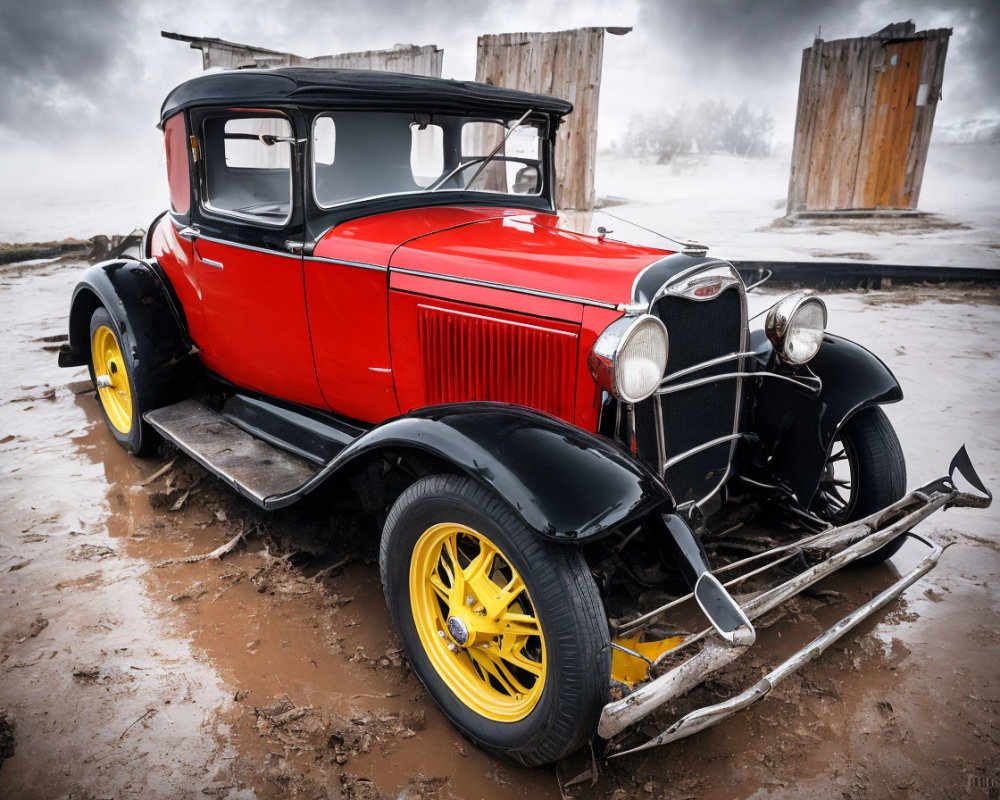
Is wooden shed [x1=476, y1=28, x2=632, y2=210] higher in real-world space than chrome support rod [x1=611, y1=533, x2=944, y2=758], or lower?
higher

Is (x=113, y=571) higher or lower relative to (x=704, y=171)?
lower

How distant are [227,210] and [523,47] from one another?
16.2 feet

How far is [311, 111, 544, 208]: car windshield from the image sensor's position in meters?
2.91

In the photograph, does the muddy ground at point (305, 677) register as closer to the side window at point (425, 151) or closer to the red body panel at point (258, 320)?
the red body panel at point (258, 320)

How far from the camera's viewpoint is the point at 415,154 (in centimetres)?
320

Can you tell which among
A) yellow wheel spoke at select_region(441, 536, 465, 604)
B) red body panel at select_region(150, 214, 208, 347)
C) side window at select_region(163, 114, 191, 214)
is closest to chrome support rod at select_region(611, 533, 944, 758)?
yellow wheel spoke at select_region(441, 536, 465, 604)

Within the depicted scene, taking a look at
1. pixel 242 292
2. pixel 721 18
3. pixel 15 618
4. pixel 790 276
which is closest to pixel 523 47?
pixel 790 276

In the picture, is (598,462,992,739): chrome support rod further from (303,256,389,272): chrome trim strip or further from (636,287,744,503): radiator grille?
(303,256,389,272): chrome trim strip

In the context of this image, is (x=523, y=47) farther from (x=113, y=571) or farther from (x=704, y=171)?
(x=704, y=171)

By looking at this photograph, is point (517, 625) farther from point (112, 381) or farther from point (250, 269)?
point (112, 381)

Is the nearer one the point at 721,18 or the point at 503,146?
the point at 503,146

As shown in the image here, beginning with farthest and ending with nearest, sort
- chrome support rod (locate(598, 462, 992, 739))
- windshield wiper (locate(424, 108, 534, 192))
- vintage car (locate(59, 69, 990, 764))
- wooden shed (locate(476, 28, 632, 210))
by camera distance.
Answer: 1. wooden shed (locate(476, 28, 632, 210))
2. windshield wiper (locate(424, 108, 534, 192))
3. vintage car (locate(59, 69, 990, 764))
4. chrome support rod (locate(598, 462, 992, 739))

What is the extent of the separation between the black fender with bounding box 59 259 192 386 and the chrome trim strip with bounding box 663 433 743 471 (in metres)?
2.54

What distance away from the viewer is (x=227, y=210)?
3211mm
